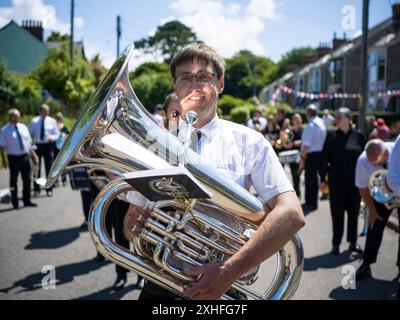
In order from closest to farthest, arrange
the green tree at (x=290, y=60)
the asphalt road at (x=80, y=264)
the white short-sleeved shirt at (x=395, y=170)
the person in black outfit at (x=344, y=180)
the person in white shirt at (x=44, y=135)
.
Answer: the white short-sleeved shirt at (x=395, y=170)
the asphalt road at (x=80, y=264)
the person in black outfit at (x=344, y=180)
the person in white shirt at (x=44, y=135)
the green tree at (x=290, y=60)

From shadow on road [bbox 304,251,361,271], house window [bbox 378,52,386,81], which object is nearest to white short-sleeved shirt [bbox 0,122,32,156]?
shadow on road [bbox 304,251,361,271]

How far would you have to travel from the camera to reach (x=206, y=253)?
66.0 inches

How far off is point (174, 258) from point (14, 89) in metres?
19.0

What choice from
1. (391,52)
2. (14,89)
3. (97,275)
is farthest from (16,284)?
(391,52)

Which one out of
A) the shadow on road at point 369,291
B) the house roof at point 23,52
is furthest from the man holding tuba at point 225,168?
the house roof at point 23,52

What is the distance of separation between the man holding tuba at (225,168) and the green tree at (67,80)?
21.4 meters

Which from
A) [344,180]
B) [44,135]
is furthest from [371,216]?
[44,135]

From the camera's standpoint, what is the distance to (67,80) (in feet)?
77.9

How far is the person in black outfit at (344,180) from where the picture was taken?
5.88m

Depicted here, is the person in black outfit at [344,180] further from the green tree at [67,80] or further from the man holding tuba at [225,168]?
the green tree at [67,80]

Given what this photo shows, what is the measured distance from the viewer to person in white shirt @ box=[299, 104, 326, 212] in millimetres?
8531

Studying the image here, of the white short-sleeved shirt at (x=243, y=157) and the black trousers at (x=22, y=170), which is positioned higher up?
the white short-sleeved shirt at (x=243, y=157)

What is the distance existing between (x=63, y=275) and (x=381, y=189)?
378 cm

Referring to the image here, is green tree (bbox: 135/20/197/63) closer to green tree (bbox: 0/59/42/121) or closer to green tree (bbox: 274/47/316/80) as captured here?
green tree (bbox: 0/59/42/121)
